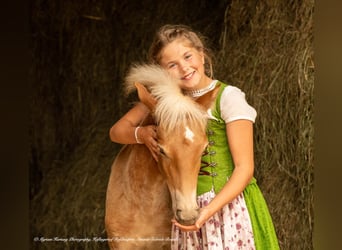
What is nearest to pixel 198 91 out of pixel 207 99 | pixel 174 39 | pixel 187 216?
pixel 207 99

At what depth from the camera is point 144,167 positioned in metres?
1.16

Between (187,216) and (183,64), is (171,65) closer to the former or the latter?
(183,64)

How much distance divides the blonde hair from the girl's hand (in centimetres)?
19

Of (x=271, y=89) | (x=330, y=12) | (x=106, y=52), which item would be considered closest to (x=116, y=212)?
(x=106, y=52)

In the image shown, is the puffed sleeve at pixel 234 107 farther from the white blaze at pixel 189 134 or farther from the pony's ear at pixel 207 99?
the white blaze at pixel 189 134

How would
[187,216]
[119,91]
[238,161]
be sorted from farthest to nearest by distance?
1. [119,91]
2. [238,161]
3. [187,216]

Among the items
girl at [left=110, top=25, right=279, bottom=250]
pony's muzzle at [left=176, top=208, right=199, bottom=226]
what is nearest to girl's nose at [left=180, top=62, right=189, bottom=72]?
girl at [left=110, top=25, right=279, bottom=250]

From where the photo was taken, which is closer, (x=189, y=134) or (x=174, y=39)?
(x=189, y=134)

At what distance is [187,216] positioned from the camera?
3.27ft

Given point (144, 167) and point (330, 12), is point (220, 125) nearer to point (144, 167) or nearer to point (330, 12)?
point (144, 167)

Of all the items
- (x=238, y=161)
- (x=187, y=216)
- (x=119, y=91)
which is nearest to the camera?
(x=187, y=216)

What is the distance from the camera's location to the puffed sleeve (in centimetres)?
109

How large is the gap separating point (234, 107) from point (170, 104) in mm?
169

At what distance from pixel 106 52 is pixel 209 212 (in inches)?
19.9
